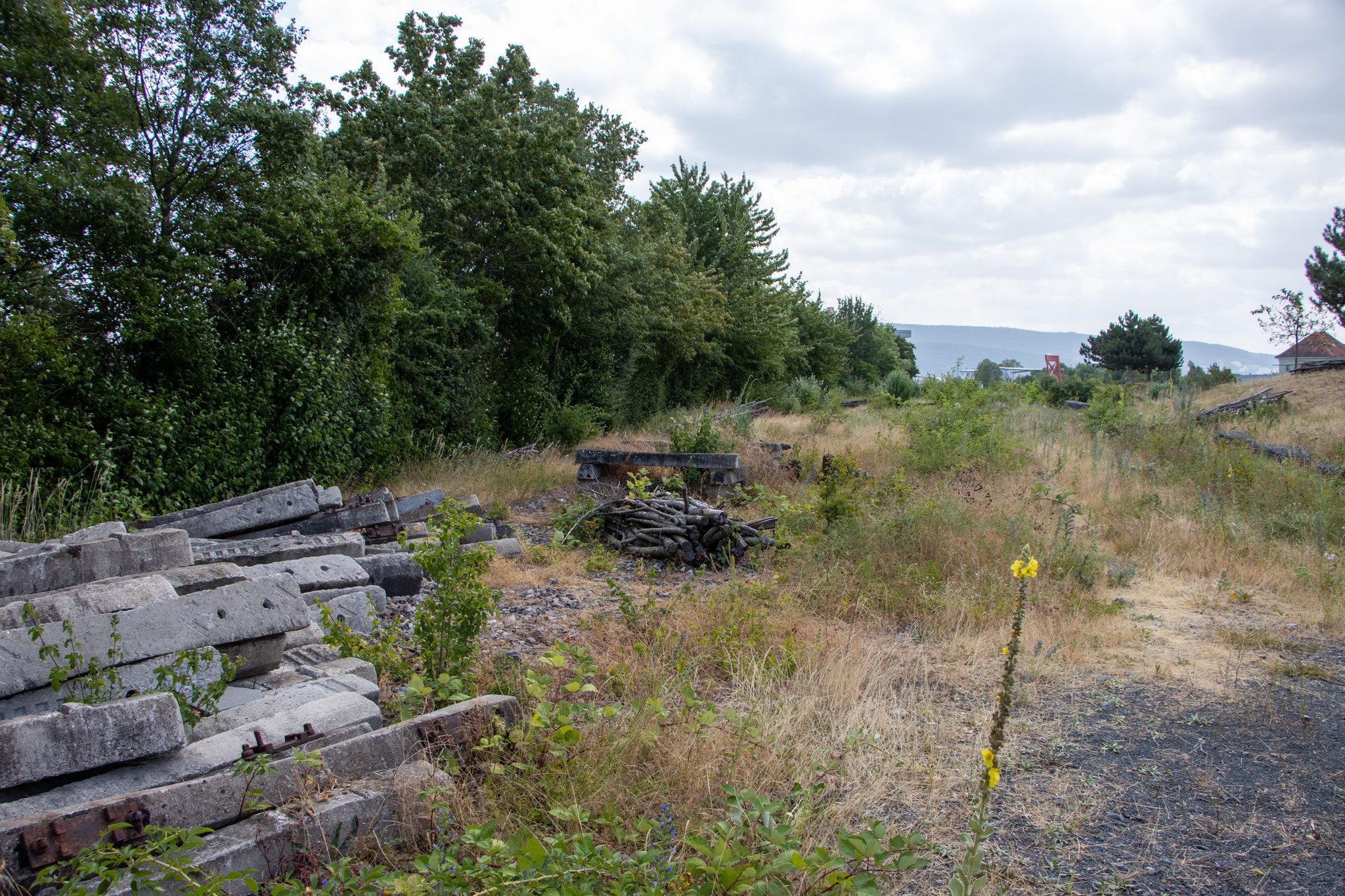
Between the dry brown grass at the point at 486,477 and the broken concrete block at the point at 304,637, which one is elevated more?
the dry brown grass at the point at 486,477

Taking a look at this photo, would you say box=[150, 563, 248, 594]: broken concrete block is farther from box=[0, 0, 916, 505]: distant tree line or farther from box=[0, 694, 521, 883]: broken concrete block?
box=[0, 0, 916, 505]: distant tree line

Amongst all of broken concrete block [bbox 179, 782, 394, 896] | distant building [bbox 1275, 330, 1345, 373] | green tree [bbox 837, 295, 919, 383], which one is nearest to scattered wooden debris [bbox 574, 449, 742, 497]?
broken concrete block [bbox 179, 782, 394, 896]

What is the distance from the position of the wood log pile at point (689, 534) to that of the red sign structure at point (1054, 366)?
20.7 metres

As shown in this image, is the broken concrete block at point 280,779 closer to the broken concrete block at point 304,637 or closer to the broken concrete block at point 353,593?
the broken concrete block at point 304,637

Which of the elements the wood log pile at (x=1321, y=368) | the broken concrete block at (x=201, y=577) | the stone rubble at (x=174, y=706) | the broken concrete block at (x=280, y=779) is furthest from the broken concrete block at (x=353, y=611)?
the wood log pile at (x=1321, y=368)

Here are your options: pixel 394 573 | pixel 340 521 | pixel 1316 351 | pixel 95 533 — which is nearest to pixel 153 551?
pixel 95 533

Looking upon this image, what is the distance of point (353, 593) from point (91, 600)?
1.55 meters

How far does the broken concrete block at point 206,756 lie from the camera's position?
2463 mm

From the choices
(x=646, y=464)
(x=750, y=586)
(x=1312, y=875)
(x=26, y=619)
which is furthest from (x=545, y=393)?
(x=1312, y=875)

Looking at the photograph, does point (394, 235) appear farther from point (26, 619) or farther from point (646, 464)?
point (26, 619)

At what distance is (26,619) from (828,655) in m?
3.89

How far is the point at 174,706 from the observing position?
2.58m

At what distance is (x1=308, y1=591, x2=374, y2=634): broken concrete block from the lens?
4.46 meters

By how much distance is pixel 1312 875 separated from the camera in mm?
2652
